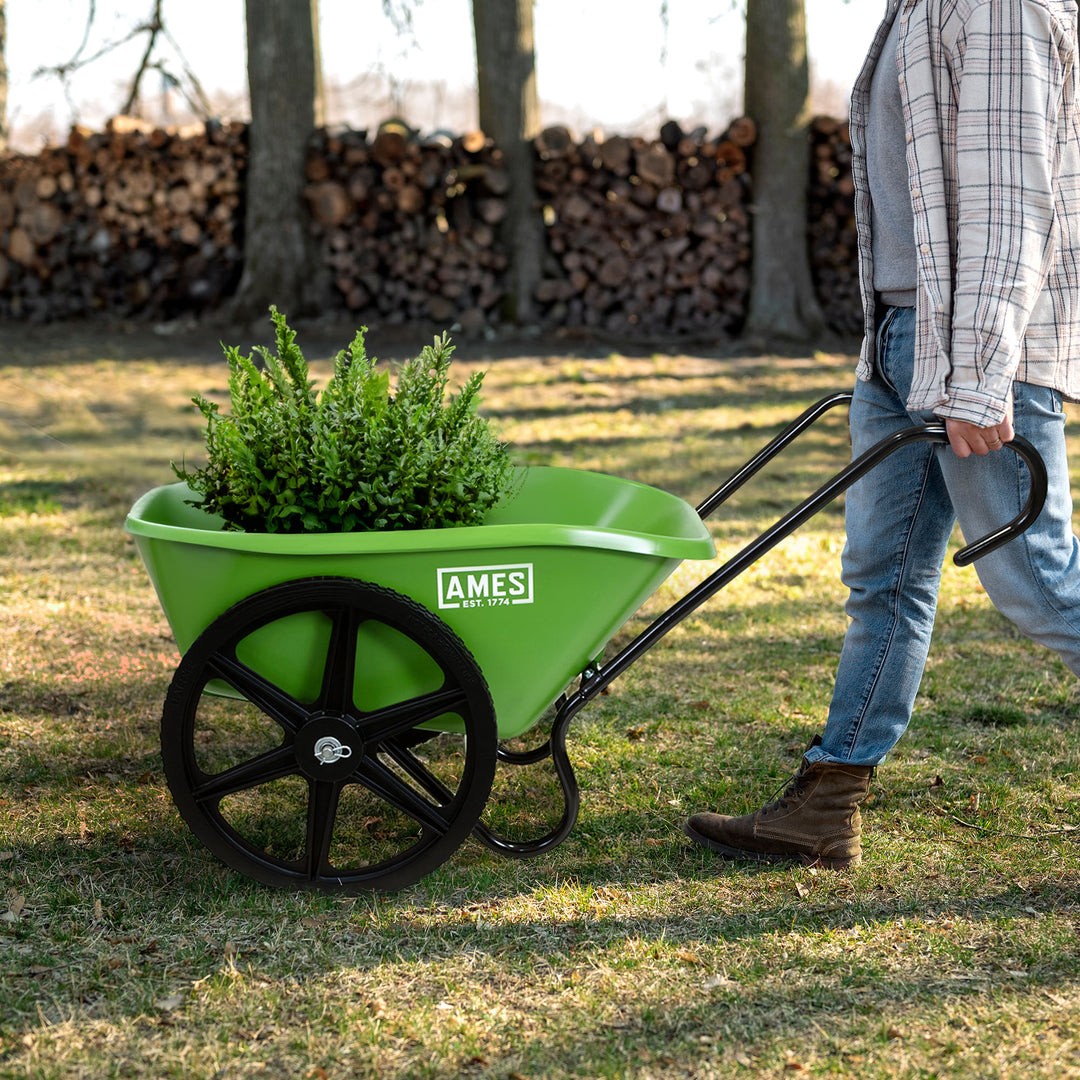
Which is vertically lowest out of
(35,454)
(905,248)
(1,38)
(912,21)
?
(35,454)

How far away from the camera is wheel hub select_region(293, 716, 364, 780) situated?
2025 millimetres

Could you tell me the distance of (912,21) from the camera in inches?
75.0

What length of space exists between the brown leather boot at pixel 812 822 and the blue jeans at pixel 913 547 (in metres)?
0.04

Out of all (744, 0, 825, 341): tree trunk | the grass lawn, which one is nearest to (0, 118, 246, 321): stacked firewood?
(744, 0, 825, 341): tree trunk

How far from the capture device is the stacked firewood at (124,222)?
29.9 ft

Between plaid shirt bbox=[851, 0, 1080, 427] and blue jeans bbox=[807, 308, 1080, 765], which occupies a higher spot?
plaid shirt bbox=[851, 0, 1080, 427]

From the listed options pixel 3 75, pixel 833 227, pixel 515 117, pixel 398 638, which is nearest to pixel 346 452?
pixel 398 638

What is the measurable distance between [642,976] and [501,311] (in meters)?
7.90

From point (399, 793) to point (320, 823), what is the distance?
0.16 meters

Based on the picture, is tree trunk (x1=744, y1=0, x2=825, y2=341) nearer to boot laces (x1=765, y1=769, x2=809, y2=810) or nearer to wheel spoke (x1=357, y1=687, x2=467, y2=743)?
boot laces (x1=765, y1=769, x2=809, y2=810)

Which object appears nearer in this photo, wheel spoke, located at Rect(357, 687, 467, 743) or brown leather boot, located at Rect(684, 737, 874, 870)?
wheel spoke, located at Rect(357, 687, 467, 743)

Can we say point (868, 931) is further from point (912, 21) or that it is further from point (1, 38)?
point (1, 38)

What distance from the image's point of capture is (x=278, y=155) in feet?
28.9

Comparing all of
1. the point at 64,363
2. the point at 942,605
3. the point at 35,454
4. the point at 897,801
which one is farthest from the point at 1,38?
the point at 897,801
